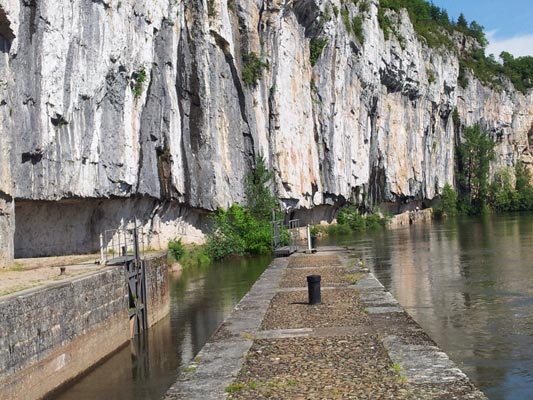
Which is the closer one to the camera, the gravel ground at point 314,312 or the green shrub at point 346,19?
the gravel ground at point 314,312

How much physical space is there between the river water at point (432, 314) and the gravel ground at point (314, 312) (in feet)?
6.30

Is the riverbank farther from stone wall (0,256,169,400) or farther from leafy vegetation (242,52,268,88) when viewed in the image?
leafy vegetation (242,52,268,88)

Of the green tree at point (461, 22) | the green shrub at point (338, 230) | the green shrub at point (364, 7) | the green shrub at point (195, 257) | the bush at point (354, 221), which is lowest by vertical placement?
the green shrub at point (195, 257)

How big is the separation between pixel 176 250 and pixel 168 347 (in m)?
16.7

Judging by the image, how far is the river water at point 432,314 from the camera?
12.4 metres

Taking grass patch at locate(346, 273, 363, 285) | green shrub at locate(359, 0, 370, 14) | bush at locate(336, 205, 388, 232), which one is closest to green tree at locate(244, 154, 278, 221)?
grass patch at locate(346, 273, 363, 285)

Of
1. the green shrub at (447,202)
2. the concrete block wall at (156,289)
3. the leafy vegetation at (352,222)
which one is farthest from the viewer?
the green shrub at (447,202)

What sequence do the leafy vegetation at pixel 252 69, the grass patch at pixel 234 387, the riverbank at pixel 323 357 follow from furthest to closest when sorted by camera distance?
the leafy vegetation at pixel 252 69
the grass patch at pixel 234 387
the riverbank at pixel 323 357

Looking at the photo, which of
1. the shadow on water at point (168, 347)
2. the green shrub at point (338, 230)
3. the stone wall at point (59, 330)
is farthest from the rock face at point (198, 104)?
the shadow on water at point (168, 347)

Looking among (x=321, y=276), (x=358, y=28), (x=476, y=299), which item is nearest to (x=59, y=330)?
(x=321, y=276)

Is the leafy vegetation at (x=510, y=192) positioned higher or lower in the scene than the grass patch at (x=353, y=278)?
higher

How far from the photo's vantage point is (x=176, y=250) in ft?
106

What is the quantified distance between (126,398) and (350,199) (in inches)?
2022

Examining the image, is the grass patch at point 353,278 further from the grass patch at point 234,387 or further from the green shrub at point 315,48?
the green shrub at point 315,48
